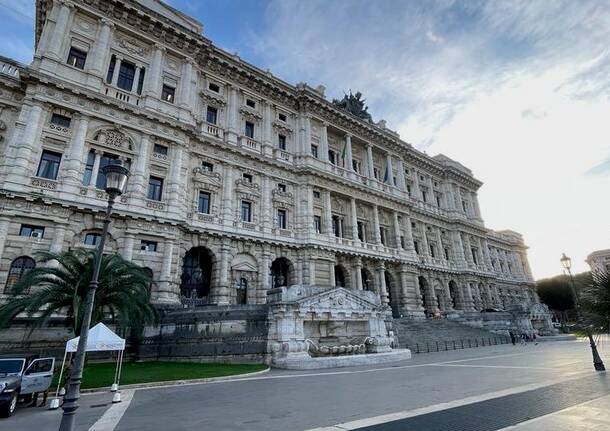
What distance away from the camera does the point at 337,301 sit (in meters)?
17.7

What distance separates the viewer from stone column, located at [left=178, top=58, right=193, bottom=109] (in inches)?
965

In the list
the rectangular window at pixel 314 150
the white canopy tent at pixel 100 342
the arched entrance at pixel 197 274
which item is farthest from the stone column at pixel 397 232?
the white canopy tent at pixel 100 342

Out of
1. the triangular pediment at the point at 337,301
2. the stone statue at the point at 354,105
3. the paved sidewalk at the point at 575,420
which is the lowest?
the paved sidewalk at the point at 575,420

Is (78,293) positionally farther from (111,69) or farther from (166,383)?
(111,69)

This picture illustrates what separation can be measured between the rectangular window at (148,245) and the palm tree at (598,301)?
2043 cm

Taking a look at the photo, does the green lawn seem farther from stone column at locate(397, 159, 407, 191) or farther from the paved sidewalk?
stone column at locate(397, 159, 407, 191)

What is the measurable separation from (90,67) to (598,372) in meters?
29.2

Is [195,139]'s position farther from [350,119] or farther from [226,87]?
[350,119]

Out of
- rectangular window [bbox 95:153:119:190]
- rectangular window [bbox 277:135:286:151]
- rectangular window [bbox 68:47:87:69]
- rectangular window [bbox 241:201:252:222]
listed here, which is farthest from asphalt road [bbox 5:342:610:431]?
rectangular window [bbox 277:135:286:151]

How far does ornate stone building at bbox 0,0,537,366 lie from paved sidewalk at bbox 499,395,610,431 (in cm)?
1236

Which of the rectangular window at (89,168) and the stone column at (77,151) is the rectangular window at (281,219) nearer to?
the rectangular window at (89,168)

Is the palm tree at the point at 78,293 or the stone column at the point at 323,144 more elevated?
the stone column at the point at 323,144

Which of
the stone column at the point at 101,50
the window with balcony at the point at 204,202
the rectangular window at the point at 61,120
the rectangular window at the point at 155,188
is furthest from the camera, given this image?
the window with balcony at the point at 204,202

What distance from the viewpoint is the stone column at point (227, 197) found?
80.3 feet
